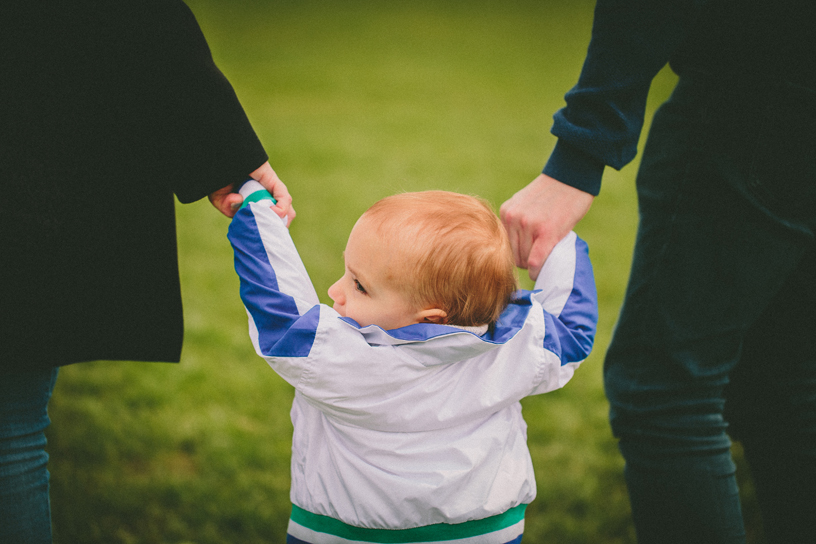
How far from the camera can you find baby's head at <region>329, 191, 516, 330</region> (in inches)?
47.8

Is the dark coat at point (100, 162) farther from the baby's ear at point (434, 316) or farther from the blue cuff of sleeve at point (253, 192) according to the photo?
the baby's ear at point (434, 316)

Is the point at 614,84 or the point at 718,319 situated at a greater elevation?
the point at 614,84

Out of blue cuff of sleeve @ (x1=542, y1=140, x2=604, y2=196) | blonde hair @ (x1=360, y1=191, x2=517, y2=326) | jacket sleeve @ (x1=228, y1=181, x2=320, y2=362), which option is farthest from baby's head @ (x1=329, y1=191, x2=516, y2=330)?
blue cuff of sleeve @ (x1=542, y1=140, x2=604, y2=196)

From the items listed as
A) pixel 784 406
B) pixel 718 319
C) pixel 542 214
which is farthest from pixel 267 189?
pixel 784 406

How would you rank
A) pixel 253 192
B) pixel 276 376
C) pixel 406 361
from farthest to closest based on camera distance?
pixel 276 376 → pixel 253 192 → pixel 406 361

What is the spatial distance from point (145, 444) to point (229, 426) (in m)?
0.29

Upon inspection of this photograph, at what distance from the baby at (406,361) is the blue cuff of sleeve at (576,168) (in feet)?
0.69

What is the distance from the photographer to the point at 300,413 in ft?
4.42

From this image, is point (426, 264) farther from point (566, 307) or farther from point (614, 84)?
point (614, 84)

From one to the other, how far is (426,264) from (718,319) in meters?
0.66

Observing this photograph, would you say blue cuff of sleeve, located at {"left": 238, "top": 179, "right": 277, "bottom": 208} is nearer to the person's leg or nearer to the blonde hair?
the blonde hair

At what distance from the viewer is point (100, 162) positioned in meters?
1.20

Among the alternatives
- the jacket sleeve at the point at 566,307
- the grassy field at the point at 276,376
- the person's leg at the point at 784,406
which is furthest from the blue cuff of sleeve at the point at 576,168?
the person's leg at the point at 784,406

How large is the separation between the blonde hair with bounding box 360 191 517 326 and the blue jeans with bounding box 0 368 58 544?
2.33 feet
